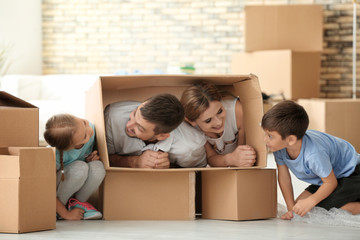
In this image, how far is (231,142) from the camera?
2213 millimetres

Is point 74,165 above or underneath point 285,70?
underneath

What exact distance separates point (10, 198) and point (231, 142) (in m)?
0.92

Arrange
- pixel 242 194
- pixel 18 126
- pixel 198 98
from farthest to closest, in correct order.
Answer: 1. pixel 198 98
2. pixel 242 194
3. pixel 18 126

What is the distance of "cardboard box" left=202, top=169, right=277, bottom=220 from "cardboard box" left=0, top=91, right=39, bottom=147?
2.19 feet

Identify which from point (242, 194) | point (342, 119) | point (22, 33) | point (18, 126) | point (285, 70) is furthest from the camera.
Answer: point (22, 33)

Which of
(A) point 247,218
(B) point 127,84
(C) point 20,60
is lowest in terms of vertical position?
(A) point 247,218

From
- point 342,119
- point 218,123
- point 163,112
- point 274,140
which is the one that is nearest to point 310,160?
point 274,140

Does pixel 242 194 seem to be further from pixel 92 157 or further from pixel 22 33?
pixel 22 33

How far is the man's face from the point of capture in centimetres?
196

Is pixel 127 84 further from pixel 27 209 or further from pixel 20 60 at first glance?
pixel 20 60

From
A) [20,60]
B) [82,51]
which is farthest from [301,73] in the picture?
[20,60]

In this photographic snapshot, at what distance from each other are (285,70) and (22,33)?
2.59 metres

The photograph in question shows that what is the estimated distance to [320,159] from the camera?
1.92 meters

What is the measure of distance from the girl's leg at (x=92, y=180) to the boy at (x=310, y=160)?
1.98ft
